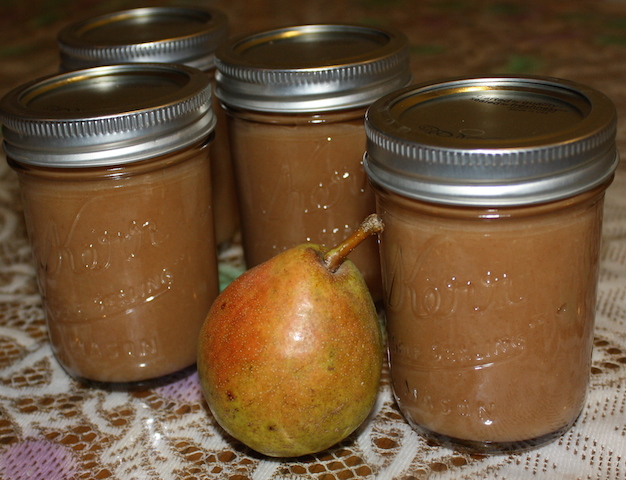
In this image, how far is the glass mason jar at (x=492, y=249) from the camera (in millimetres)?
672

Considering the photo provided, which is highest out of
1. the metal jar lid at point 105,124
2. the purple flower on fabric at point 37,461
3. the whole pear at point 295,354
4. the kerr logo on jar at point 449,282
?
the metal jar lid at point 105,124

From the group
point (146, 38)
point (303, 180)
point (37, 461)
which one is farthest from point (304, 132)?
point (37, 461)

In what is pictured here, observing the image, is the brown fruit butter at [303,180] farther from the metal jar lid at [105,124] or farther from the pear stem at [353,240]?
the pear stem at [353,240]

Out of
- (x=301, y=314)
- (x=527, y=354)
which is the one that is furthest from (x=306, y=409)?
(x=527, y=354)

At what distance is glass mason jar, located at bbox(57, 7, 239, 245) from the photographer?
3.59 ft

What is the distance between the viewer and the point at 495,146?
2.16 feet

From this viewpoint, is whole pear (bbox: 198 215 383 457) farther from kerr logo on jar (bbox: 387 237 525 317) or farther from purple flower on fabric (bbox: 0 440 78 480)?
purple flower on fabric (bbox: 0 440 78 480)

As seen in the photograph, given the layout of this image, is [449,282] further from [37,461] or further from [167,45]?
[167,45]

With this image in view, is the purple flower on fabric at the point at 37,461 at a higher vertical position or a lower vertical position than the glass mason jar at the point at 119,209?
lower

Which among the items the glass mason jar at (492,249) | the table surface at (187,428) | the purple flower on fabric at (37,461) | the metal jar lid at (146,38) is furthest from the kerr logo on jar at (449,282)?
the metal jar lid at (146,38)

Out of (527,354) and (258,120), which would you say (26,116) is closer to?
(258,120)

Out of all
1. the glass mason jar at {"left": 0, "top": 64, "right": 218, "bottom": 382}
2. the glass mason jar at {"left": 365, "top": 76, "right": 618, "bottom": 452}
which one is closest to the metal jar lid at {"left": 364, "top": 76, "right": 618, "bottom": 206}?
the glass mason jar at {"left": 365, "top": 76, "right": 618, "bottom": 452}

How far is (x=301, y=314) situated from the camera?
0.73 metres

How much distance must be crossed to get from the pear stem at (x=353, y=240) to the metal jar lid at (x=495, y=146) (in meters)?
0.04
